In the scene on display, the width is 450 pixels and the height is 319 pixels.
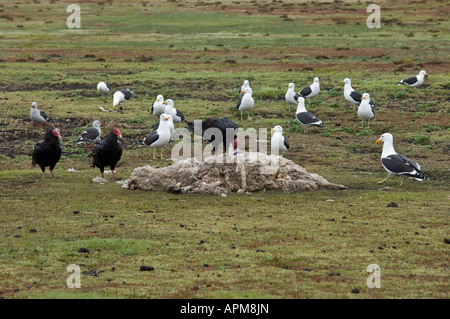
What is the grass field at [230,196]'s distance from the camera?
10.0 m

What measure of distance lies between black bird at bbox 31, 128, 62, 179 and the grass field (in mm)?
466

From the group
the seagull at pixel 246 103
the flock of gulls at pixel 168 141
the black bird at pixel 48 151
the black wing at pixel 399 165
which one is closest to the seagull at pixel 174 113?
the flock of gulls at pixel 168 141

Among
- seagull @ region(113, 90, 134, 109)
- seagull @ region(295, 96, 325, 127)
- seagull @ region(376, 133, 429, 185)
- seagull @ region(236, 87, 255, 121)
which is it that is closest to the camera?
seagull @ region(376, 133, 429, 185)

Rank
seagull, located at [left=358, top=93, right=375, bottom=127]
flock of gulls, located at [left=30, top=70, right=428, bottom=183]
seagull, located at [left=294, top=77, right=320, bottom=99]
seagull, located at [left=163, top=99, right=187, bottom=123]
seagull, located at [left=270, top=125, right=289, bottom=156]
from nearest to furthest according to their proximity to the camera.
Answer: flock of gulls, located at [left=30, top=70, right=428, bottom=183] < seagull, located at [left=270, top=125, right=289, bottom=156] < seagull, located at [left=163, top=99, right=187, bottom=123] < seagull, located at [left=358, top=93, right=375, bottom=127] < seagull, located at [left=294, top=77, right=320, bottom=99]

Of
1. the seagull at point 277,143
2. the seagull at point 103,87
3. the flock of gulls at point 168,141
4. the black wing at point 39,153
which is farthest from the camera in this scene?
the seagull at point 103,87

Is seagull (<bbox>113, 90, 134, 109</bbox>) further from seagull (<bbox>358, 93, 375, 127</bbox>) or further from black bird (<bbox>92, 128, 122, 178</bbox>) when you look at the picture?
black bird (<bbox>92, 128, 122, 178</bbox>)

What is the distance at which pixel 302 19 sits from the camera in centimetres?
7619

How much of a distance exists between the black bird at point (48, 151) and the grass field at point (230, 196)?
1.53ft

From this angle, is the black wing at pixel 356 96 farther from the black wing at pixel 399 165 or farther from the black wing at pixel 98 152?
the black wing at pixel 98 152

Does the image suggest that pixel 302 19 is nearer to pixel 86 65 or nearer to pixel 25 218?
pixel 86 65

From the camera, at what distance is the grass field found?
1002 cm

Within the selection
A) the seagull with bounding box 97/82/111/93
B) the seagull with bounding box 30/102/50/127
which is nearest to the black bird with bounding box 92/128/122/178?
the seagull with bounding box 30/102/50/127

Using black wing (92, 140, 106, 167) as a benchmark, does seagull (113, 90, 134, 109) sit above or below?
above
